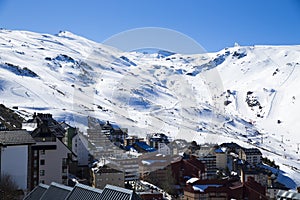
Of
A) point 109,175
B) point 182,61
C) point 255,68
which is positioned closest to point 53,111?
point 109,175

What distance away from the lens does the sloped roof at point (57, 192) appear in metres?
4.30

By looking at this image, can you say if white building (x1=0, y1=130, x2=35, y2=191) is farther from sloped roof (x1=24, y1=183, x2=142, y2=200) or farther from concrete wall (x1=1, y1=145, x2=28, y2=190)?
sloped roof (x1=24, y1=183, x2=142, y2=200)

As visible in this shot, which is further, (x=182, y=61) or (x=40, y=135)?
(x=182, y=61)

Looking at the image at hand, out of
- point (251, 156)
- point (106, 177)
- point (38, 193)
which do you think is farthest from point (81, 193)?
point (251, 156)

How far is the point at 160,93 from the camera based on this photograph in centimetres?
4975

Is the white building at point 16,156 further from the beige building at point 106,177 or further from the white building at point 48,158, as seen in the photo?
the beige building at point 106,177

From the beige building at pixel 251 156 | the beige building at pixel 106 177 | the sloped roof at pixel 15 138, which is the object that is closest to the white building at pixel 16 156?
the sloped roof at pixel 15 138

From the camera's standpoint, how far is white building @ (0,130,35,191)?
6.56 metres

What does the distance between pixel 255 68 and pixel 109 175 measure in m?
76.1

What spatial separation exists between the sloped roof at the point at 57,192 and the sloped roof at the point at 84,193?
18cm

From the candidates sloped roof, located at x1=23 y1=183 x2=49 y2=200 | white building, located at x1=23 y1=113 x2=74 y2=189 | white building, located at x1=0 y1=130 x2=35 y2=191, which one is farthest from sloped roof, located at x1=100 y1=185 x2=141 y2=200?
white building, located at x1=23 y1=113 x2=74 y2=189

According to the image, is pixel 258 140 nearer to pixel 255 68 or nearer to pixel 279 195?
pixel 279 195

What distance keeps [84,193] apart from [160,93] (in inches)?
1802

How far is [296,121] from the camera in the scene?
151ft
